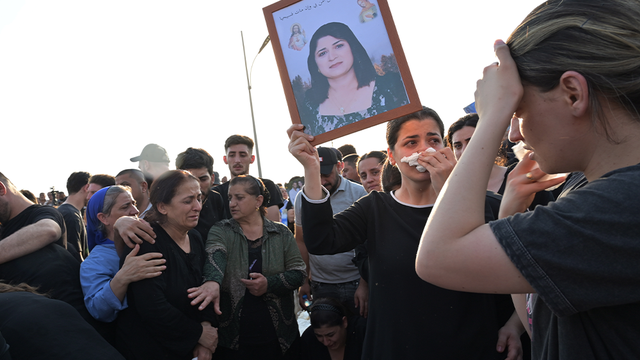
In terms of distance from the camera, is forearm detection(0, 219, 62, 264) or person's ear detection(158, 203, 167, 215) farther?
person's ear detection(158, 203, 167, 215)

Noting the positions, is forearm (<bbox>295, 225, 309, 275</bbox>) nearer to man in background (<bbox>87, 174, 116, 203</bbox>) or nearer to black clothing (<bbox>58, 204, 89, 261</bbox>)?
black clothing (<bbox>58, 204, 89, 261</bbox>)

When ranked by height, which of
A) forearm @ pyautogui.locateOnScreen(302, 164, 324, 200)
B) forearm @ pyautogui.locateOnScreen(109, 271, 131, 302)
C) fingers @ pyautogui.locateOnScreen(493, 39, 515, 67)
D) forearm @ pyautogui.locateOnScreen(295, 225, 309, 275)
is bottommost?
forearm @ pyautogui.locateOnScreen(295, 225, 309, 275)

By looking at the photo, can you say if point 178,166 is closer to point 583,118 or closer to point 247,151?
point 247,151

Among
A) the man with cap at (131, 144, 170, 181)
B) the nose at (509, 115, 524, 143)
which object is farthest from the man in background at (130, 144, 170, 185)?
the nose at (509, 115, 524, 143)

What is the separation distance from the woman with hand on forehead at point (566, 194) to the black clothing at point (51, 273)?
2.84 meters

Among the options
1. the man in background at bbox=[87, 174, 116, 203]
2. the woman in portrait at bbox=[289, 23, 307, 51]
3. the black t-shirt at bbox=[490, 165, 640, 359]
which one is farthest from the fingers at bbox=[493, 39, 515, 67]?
the man in background at bbox=[87, 174, 116, 203]

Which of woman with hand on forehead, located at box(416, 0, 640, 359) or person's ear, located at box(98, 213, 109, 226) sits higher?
person's ear, located at box(98, 213, 109, 226)

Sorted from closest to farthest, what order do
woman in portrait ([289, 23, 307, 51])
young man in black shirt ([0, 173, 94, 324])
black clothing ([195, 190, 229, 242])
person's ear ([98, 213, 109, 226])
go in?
woman in portrait ([289, 23, 307, 51])
young man in black shirt ([0, 173, 94, 324])
person's ear ([98, 213, 109, 226])
black clothing ([195, 190, 229, 242])

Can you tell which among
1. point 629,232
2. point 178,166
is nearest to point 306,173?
point 629,232

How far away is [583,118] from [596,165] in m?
0.13

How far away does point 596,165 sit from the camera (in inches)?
41.5

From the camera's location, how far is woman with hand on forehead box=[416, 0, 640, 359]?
2.92 feet

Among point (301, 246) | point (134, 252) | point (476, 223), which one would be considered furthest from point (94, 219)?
point (476, 223)

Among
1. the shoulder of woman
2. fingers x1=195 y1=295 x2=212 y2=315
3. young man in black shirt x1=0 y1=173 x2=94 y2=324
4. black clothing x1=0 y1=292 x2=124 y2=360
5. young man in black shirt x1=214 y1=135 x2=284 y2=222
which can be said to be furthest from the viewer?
young man in black shirt x1=214 y1=135 x2=284 y2=222
